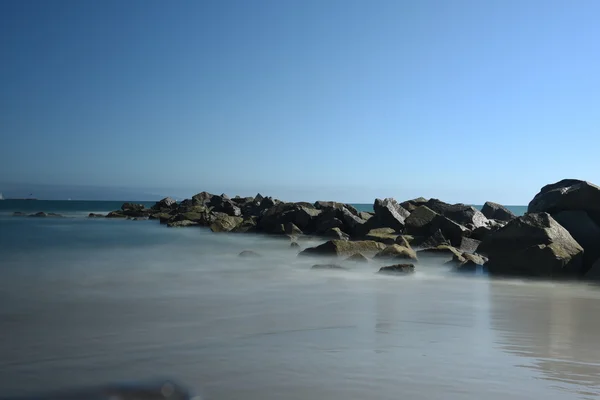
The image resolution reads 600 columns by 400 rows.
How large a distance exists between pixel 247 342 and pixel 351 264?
6994 millimetres

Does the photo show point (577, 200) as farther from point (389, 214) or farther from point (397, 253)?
point (389, 214)

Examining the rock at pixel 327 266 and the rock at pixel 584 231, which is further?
the rock at pixel 327 266

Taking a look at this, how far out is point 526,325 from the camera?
6316mm

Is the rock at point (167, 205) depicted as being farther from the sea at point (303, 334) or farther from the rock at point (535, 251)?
the rock at point (535, 251)

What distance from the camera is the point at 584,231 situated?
1120 centimetres

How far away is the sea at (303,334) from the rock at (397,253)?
5.97ft

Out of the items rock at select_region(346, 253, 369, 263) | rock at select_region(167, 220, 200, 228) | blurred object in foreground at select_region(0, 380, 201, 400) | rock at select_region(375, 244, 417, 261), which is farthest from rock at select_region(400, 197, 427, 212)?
blurred object in foreground at select_region(0, 380, 201, 400)

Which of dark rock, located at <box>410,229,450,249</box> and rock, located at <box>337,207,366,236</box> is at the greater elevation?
rock, located at <box>337,207,366,236</box>

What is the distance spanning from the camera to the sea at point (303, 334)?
406 centimetres

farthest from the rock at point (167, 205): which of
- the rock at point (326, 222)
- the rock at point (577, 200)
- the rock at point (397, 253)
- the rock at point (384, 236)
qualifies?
the rock at point (577, 200)

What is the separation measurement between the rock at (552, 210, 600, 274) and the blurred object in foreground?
9191 mm

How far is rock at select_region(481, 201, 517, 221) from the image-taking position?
22531 mm

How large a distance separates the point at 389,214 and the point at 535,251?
8450 millimetres

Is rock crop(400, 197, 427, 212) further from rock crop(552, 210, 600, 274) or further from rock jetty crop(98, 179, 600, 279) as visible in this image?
rock crop(552, 210, 600, 274)
